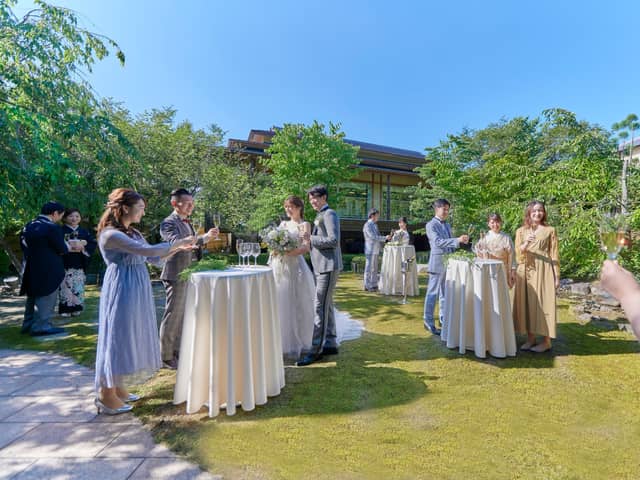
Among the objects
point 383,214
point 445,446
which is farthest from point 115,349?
point 383,214

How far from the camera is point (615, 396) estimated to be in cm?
325

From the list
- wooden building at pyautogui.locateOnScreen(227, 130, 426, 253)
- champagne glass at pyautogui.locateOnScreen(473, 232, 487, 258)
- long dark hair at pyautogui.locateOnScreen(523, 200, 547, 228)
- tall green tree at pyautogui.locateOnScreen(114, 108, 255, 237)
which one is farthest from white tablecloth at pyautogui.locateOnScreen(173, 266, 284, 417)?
wooden building at pyautogui.locateOnScreen(227, 130, 426, 253)

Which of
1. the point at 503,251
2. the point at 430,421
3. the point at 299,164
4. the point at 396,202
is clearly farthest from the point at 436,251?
the point at 396,202

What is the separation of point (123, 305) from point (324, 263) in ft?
6.81

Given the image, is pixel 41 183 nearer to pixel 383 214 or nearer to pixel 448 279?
pixel 448 279

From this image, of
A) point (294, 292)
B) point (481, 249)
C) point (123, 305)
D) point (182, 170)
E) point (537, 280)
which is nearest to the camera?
point (123, 305)

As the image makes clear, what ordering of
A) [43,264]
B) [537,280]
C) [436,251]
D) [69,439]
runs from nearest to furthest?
[69,439] → [537,280] → [436,251] → [43,264]

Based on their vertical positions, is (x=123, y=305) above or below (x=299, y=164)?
below

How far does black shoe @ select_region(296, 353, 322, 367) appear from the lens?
3.97 meters

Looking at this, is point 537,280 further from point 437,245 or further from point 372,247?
point 372,247

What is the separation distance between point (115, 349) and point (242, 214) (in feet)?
36.1

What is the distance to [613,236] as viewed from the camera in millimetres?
1437

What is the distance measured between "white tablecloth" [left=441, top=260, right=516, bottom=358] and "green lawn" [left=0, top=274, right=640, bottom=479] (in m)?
0.23

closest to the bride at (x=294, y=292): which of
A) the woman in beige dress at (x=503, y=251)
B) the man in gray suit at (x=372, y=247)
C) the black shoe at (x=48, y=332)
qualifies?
the woman in beige dress at (x=503, y=251)
